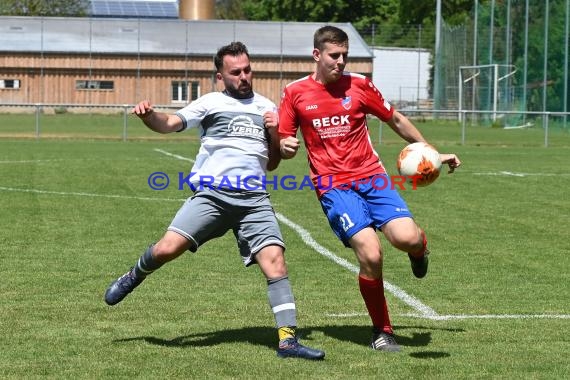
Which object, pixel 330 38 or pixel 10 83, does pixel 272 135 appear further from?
pixel 10 83

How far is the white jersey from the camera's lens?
23.7 feet

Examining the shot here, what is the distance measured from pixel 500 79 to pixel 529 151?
18.1 m

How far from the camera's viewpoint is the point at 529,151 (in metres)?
Result: 31.5

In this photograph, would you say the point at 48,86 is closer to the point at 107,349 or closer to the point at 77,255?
the point at 77,255

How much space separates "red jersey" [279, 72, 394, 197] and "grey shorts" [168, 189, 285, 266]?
458mm

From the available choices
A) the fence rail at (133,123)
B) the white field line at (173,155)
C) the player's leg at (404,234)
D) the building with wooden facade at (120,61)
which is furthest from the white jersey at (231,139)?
the building with wooden facade at (120,61)

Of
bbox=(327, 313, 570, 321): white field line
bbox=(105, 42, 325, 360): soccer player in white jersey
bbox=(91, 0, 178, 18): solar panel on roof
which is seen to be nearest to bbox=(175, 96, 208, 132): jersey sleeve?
bbox=(105, 42, 325, 360): soccer player in white jersey

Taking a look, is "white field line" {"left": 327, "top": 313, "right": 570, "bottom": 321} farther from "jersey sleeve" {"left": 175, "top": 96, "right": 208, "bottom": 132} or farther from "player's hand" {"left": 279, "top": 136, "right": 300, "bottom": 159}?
"jersey sleeve" {"left": 175, "top": 96, "right": 208, "bottom": 132}

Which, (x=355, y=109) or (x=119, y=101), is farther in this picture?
(x=119, y=101)

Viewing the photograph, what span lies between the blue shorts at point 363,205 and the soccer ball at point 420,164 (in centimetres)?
31

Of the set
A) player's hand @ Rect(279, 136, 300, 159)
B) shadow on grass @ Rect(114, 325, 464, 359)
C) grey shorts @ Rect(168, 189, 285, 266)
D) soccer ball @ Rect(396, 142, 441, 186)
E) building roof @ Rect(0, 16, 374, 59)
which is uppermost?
building roof @ Rect(0, 16, 374, 59)

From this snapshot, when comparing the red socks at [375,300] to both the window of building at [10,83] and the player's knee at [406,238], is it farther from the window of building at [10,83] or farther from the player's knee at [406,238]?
the window of building at [10,83]

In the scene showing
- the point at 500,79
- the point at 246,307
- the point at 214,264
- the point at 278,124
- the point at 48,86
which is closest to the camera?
the point at 278,124

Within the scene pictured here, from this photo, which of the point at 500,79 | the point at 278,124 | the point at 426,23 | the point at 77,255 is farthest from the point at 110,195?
the point at 426,23
